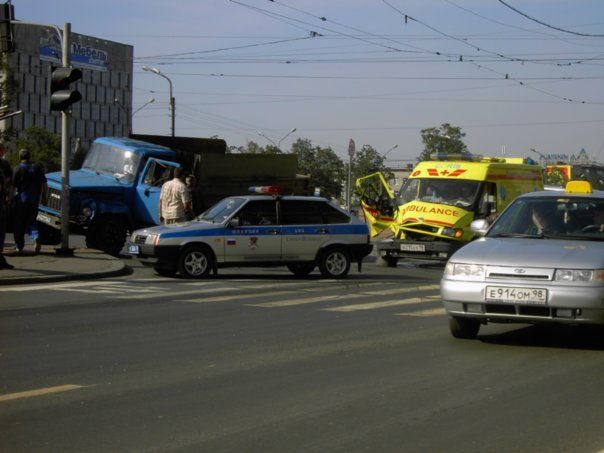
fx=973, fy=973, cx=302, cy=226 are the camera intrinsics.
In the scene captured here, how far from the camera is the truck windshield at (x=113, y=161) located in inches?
892

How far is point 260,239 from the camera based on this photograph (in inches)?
704

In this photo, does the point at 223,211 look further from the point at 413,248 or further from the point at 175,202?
the point at 413,248

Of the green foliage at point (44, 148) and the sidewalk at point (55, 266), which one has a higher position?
the green foliage at point (44, 148)

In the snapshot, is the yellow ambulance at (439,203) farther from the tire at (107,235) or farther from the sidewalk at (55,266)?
the sidewalk at (55,266)

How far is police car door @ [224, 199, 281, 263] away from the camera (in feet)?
58.1

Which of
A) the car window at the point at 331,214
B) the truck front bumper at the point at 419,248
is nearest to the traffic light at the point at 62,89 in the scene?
the car window at the point at 331,214

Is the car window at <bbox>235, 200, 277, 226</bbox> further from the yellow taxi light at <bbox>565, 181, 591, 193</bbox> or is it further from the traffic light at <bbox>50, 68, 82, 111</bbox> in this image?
the yellow taxi light at <bbox>565, 181, 591, 193</bbox>

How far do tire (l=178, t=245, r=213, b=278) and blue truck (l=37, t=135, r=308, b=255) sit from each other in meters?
4.74

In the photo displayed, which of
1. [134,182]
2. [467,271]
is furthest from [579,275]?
[134,182]

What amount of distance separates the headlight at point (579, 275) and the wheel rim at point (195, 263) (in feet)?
30.4

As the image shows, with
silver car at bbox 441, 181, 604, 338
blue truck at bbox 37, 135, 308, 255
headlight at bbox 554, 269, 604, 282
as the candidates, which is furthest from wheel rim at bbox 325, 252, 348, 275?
headlight at bbox 554, 269, 604, 282

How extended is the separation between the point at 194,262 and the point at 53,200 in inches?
222

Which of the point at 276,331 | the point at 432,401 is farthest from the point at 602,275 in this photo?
the point at 276,331

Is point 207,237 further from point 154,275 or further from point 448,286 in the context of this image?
point 448,286
